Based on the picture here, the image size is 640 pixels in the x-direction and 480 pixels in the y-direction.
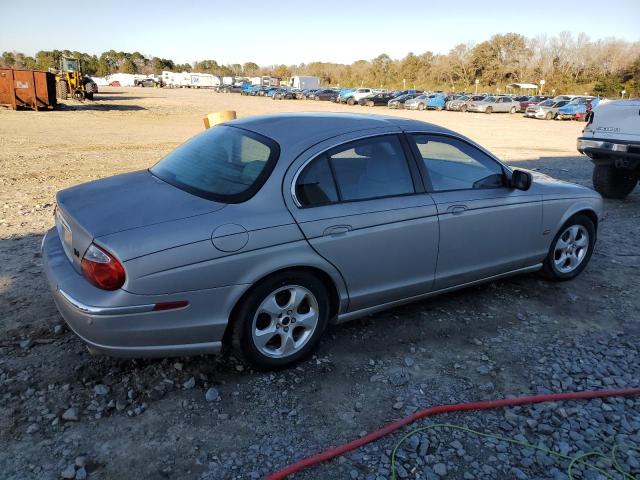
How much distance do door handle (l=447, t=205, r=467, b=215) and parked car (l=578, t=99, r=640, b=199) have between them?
191 inches

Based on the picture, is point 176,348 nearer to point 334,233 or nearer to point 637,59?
point 334,233

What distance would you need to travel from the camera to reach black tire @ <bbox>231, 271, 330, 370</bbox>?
298 cm

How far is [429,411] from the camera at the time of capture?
2898 millimetres

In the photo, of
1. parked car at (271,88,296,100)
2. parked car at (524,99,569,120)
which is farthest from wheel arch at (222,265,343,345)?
parked car at (271,88,296,100)

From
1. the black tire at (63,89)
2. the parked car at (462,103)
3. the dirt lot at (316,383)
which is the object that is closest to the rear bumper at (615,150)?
the dirt lot at (316,383)

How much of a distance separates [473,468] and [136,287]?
1.96m

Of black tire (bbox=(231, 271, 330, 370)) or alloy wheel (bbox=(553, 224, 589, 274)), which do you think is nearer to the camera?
black tire (bbox=(231, 271, 330, 370))

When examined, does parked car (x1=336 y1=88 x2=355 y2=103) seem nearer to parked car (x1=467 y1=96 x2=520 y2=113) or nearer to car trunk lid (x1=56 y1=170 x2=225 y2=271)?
parked car (x1=467 y1=96 x2=520 y2=113)

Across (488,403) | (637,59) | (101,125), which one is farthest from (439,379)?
(637,59)

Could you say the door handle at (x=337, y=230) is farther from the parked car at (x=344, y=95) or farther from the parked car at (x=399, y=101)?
the parked car at (x=344, y=95)

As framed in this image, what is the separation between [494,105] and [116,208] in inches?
1622

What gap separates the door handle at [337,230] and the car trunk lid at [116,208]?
678 mm

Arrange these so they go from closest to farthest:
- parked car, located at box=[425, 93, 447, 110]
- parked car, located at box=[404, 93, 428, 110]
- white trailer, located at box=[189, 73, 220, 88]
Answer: parked car, located at box=[404, 93, 428, 110] < parked car, located at box=[425, 93, 447, 110] < white trailer, located at box=[189, 73, 220, 88]

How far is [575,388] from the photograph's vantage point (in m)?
3.21
